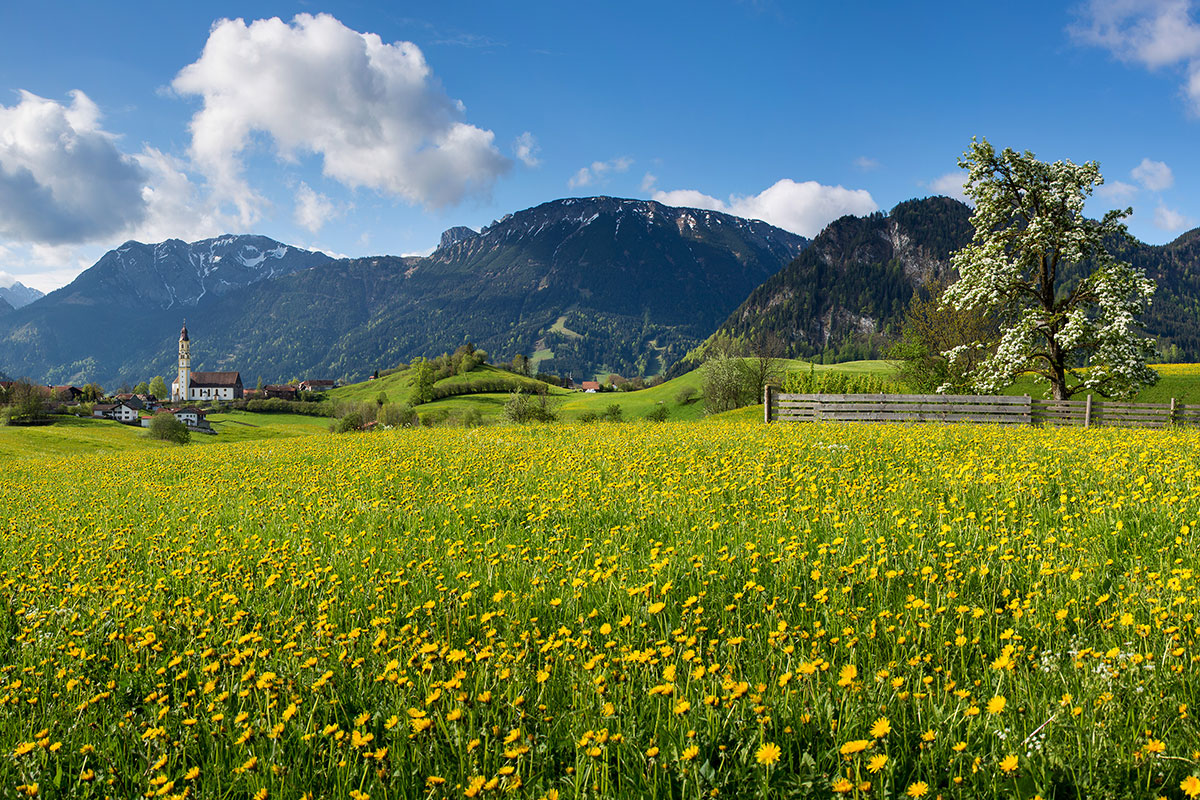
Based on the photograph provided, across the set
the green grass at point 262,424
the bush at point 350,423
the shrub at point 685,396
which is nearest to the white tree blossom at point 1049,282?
the shrub at point 685,396

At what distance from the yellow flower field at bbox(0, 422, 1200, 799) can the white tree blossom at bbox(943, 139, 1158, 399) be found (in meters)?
19.6

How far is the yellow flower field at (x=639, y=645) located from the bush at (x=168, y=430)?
9639 cm

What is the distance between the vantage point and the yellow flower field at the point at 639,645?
8.60 feet

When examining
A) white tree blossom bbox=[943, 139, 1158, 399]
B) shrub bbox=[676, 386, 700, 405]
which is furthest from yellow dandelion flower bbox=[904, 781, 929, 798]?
shrub bbox=[676, 386, 700, 405]

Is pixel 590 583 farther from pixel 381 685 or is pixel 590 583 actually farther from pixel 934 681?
pixel 934 681

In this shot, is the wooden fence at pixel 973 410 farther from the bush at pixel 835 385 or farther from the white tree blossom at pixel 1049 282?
the bush at pixel 835 385

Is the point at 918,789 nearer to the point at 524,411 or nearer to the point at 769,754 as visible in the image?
the point at 769,754

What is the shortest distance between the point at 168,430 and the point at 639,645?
10468cm

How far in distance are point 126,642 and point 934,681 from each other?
207 inches

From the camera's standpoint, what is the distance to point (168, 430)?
287 feet

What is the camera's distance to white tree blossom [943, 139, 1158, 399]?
904 inches

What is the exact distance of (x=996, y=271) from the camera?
80.6ft

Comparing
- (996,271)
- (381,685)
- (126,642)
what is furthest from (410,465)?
(996,271)

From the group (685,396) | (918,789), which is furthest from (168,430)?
(918,789)
